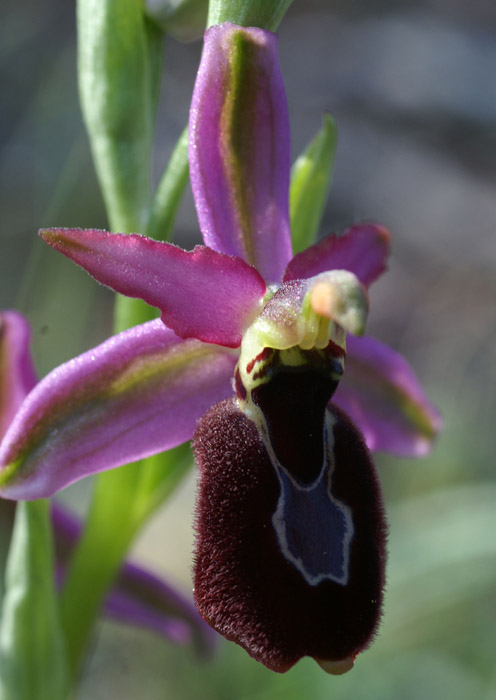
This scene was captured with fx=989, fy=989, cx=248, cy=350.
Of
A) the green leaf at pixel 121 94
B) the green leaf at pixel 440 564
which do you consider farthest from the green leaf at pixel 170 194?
the green leaf at pixel 440 564

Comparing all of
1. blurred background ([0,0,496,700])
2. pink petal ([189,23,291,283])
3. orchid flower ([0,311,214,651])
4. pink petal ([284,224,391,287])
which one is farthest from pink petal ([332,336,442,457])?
blurred background ([0,0,496,700])

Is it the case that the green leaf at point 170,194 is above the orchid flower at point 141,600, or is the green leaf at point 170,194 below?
above

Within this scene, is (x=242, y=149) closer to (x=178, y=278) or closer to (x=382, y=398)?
(x=178, y=278)

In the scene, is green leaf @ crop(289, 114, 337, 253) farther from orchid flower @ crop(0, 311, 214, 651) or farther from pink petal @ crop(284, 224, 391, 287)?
orchid flower @ crop(0, 311, 214, 651)

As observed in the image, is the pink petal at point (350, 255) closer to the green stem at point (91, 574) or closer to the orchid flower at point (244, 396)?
the orchid flower at point (244, 396)

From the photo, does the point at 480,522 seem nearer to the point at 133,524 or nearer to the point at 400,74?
the point at 133,524

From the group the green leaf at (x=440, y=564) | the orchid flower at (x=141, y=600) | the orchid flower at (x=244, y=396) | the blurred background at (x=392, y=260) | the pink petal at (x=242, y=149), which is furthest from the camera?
the blurred background at (x=392, y=260)

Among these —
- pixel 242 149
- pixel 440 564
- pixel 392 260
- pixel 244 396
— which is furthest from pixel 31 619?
pixel 392 260
